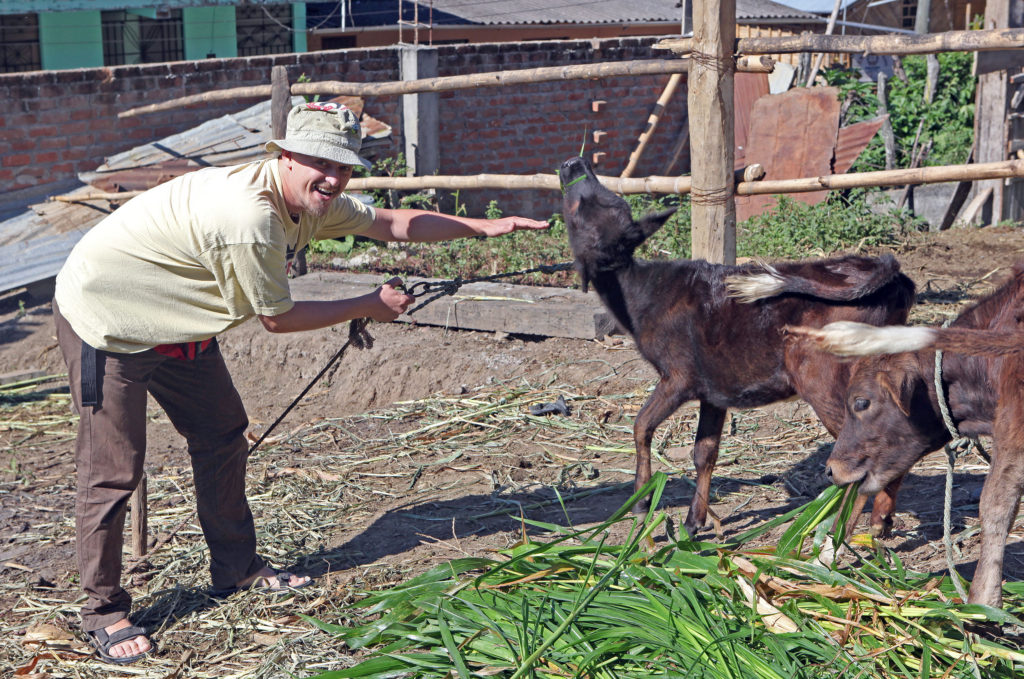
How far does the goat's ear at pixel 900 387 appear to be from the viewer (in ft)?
11.7

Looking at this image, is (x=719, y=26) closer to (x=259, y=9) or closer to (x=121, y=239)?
(x=121, y=239)

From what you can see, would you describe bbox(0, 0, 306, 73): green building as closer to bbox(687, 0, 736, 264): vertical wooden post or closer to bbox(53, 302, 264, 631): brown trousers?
bbox(687, 0, 736, 264): vertical wooden post

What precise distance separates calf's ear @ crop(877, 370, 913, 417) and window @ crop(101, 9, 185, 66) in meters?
15.9

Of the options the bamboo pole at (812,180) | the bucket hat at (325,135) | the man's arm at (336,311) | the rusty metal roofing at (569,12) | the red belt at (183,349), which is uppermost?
the rusty metal roofing at (569,12)

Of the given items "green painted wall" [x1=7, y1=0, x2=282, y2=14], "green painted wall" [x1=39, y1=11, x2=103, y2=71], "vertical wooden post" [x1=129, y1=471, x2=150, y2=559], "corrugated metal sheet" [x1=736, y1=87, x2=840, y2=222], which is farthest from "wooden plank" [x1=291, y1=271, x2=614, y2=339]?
"green painted wall" [x1=39, y1=11, x2=103, y2=71]

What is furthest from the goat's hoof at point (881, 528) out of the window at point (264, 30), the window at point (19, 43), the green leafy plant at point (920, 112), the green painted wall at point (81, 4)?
the window at point (264, 30)

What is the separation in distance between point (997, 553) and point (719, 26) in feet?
10.7

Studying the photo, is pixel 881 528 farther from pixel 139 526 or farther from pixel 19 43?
pixel 19 43

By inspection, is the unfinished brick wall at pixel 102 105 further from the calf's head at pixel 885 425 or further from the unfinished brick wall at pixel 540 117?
the calf's head at pixel 885 425

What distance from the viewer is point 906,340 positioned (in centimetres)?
275

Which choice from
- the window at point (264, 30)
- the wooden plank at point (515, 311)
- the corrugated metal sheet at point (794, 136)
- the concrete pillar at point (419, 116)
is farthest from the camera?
the window at point (264, 30)

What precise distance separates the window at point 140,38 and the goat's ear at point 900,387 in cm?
1593

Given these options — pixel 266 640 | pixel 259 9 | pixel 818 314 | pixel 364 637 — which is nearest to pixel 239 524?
pixel 266 640

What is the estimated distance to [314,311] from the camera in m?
3.73
